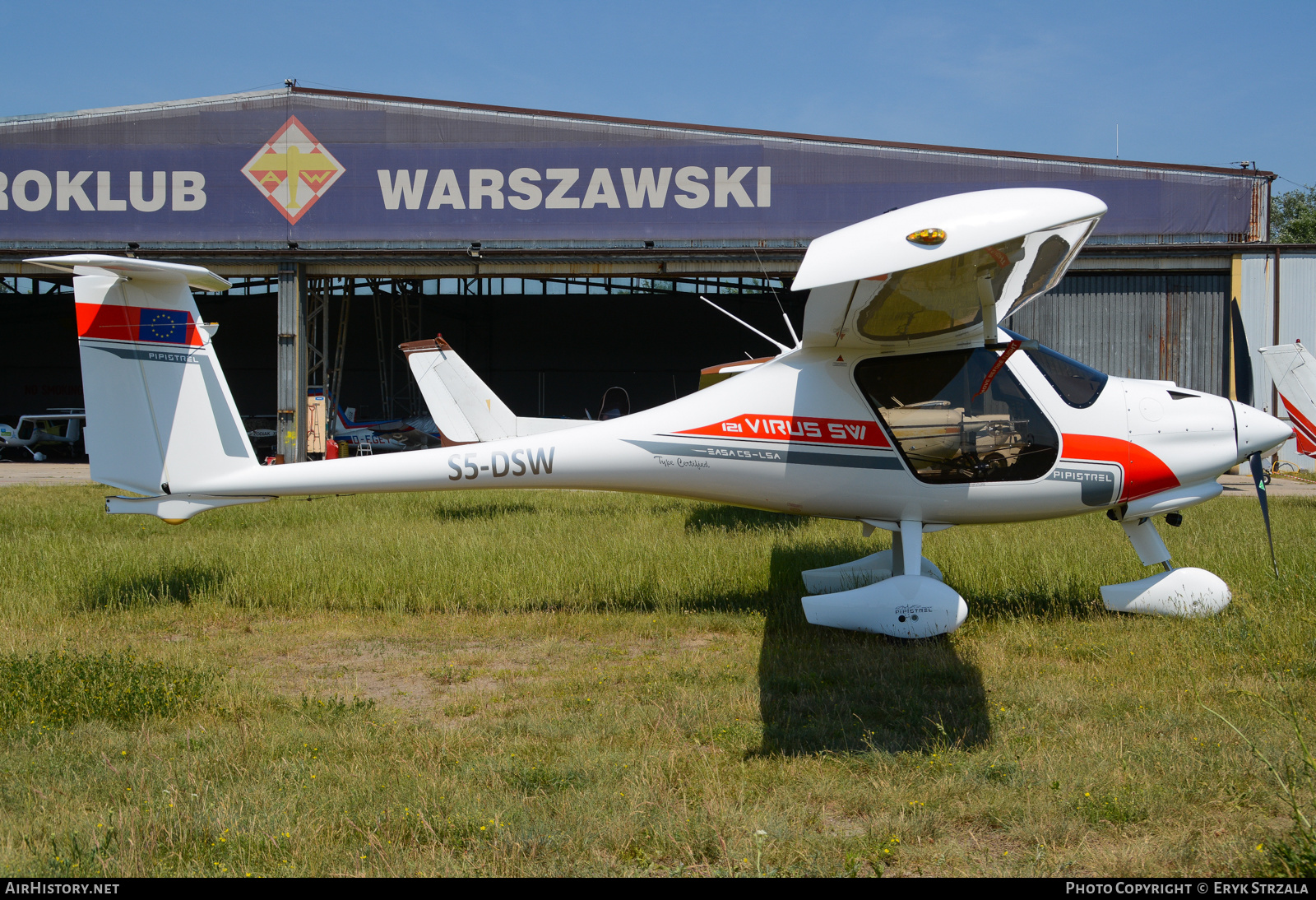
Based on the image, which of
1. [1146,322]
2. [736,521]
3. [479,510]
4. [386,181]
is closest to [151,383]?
[479,510]

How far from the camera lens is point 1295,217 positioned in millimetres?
61812

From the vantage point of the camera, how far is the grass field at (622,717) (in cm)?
289

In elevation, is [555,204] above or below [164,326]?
above

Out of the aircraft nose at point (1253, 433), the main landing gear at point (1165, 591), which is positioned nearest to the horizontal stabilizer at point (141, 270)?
the main landing gear at point (1165, 591)

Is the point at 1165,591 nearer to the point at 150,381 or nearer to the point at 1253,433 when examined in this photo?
the point at 1253,433

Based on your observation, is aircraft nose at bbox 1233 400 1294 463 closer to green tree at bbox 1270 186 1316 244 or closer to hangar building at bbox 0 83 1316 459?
→ hangar building at bbox 0 83 1316 459

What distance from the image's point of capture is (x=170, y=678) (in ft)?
15.3

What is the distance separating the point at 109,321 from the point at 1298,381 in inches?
581

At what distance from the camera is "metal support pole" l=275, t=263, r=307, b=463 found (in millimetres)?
20000

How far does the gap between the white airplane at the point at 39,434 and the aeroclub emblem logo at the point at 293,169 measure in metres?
15.7

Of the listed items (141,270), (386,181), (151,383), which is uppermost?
(386,181)

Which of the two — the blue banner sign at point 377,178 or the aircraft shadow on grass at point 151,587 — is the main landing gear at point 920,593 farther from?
the blue banner sign at point 377,178

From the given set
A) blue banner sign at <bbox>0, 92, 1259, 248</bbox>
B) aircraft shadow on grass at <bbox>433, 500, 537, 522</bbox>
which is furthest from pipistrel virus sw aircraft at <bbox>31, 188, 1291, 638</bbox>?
blue banner sign at <bbox>0, 92, 1259, 248</bbox>

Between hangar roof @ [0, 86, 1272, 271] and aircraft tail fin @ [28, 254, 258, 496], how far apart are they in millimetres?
14482
